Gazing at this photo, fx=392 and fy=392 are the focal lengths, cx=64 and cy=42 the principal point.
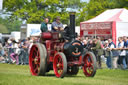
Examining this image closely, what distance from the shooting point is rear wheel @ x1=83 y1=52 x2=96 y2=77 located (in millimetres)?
11720

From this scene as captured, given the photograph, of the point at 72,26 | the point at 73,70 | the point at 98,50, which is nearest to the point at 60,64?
the point at 72,26

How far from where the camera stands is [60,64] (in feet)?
38.0

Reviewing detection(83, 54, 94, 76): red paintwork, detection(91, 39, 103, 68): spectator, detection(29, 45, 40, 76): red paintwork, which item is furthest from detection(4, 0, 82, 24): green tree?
detection(83, 54, 94, 76): red paintwork

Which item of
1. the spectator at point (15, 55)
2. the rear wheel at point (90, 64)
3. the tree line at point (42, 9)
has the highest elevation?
the tree line at point (42, 9)

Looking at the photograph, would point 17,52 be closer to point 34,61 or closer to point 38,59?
point 34,61

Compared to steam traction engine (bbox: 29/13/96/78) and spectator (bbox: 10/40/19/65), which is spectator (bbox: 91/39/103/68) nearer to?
steam traction engine (bbox: 29/13/96/78)

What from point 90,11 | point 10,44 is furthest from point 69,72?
point 90,11

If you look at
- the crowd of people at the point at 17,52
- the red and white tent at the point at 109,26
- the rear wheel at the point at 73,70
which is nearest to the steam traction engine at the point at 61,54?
the rear wheel at the point at 73,70

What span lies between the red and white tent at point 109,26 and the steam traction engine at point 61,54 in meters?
14.2

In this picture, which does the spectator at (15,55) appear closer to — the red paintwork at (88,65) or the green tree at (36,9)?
the red paintwork at (88,65)

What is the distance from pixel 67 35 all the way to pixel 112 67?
5.98 metres

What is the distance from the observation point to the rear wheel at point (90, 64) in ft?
38.5

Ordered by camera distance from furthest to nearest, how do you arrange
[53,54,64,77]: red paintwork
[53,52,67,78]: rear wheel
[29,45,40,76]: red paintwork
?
[29,45,40,76]: red paintwork → [53,54,64,77]: red paintwork → [53,52,67,78]: rear wheel

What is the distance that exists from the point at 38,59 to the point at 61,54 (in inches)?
55.6
